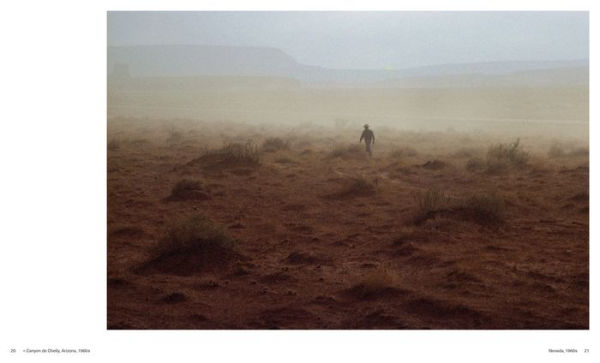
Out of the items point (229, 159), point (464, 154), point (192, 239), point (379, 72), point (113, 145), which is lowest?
point (192, 239)

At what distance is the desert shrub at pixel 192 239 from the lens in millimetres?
7555

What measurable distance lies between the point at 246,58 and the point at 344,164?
201ft

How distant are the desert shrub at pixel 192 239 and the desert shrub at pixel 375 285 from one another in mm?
2192

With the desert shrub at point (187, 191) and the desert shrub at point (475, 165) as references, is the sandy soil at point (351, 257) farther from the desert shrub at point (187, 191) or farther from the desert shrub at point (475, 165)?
the desert shrub at point (475, 165)

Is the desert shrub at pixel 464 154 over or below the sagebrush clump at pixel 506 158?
over

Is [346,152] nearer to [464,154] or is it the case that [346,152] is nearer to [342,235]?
[464,154]

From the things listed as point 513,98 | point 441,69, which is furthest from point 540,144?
point 441,69

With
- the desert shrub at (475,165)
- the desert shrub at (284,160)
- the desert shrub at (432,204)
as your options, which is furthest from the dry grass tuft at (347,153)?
the desert shrub at (432,204)

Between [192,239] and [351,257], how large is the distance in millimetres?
2267

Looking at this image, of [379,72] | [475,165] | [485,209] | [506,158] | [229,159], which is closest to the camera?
[485,209]

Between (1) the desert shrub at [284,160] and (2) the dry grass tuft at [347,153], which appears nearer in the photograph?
(1) the desert shrub at [284,160]

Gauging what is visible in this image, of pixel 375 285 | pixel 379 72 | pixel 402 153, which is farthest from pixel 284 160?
pixel 379 72

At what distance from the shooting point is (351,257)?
25.1 feet
